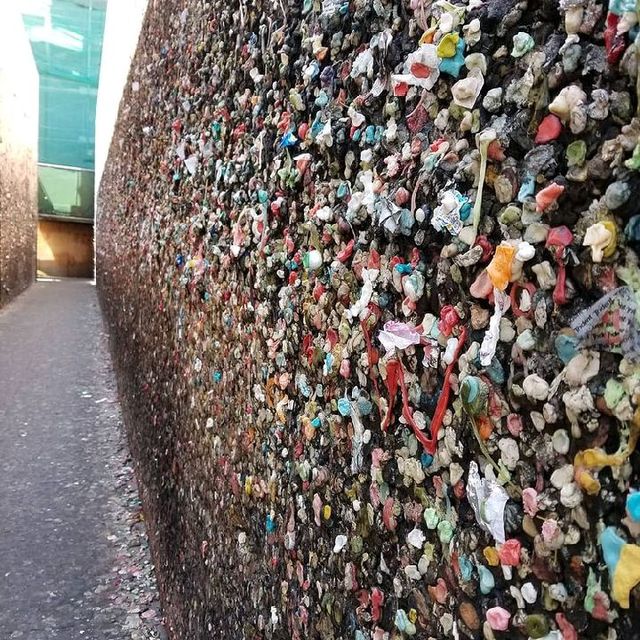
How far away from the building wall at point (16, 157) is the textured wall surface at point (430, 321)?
7.56 m

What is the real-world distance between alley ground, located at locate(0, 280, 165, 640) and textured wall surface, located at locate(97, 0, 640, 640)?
1.03 metres

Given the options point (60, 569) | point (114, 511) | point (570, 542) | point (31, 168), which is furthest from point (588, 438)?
point (31, 168)

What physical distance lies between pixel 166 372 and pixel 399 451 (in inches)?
64.3

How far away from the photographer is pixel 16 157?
9.16 metres

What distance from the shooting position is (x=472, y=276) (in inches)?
22.7

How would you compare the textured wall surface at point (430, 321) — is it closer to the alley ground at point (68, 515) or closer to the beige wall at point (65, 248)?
the alley ground at point (68, 515)

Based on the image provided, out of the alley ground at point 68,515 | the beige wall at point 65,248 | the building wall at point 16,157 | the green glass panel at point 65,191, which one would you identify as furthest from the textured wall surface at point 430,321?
the beige wall at point 65,248

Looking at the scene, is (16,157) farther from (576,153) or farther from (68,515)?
(576,153)

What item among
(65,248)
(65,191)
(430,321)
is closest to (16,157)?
(65,191)

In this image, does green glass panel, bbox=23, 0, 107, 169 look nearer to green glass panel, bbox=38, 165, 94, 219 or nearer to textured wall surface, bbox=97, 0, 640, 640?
green glass panel, bbox=38, 165, 94, 219

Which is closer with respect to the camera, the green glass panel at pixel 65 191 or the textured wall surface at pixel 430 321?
the textured wall surface at pixel 430 321

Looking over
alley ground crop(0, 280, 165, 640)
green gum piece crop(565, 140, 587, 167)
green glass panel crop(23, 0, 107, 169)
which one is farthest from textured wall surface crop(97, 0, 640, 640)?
green glass panel crop(23, 0, 107, 169)

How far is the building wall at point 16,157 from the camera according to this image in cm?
781

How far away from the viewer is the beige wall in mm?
14703
